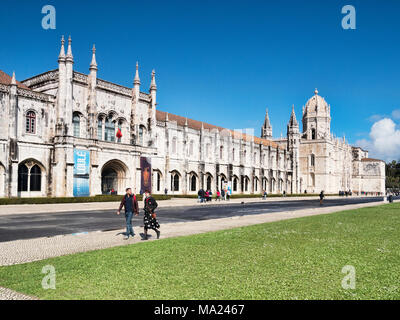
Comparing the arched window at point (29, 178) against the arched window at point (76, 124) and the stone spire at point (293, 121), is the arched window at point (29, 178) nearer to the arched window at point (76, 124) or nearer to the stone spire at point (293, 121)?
the arched window at point (76, 124)

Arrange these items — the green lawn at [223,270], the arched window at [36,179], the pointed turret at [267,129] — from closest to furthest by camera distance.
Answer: the green lawn at [223,270]
the arched window at [36,179]
the pointed turret at [267,129]

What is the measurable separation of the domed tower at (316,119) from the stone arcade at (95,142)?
34337mm

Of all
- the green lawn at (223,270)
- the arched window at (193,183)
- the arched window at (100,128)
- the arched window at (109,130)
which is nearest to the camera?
the green lawn at (223,270)

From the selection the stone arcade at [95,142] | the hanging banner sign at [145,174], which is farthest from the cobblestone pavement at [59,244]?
the hanging banner sign at [145,174]

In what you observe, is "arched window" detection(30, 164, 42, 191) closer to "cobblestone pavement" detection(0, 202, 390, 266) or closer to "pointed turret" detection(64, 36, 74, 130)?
"pointed turret" detection(64, 36, 74, 130)

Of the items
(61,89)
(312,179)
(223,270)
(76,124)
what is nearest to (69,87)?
(61,89)

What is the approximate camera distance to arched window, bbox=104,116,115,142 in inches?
1630

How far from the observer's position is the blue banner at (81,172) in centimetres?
3591

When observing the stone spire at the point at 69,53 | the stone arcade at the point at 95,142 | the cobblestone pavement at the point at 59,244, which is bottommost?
the cobblestone pavement at the point at 59,244

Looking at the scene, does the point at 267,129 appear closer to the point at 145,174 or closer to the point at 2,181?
the point at 145,174

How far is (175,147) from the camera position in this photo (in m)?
52.6

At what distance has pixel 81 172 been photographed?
3641cm
